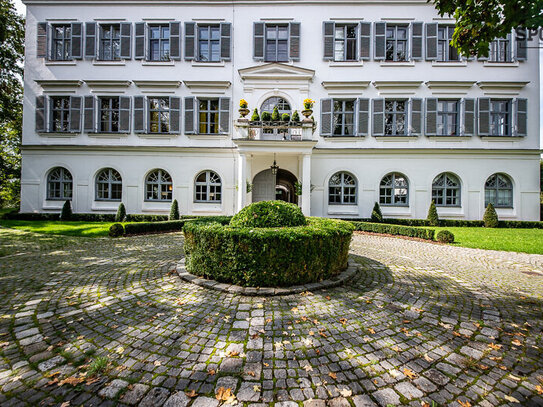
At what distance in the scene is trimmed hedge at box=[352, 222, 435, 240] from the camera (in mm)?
9633

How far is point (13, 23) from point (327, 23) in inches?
982

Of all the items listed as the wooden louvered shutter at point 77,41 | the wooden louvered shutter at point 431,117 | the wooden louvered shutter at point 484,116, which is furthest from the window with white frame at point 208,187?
the wooden louvered shutter at point 484,116

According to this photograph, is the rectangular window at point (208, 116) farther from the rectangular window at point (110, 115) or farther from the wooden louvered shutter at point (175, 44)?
the rectangular window at point (110, 115)

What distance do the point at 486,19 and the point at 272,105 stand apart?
11.7 meters

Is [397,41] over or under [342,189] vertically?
over

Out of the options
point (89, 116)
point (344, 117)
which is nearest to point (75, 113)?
point (89, 116)

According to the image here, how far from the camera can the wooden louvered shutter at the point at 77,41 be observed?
582 inches

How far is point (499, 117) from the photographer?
570 inches

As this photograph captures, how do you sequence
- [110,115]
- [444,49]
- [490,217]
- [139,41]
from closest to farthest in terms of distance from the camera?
[490,217] → [444,49] → [139,41] → [110,115]

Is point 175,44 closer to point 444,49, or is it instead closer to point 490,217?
point 444,49

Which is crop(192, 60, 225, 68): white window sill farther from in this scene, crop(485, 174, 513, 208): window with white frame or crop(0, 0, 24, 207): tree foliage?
crop(485, 174, 513, 208): window with white frame

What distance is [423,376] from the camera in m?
2.19

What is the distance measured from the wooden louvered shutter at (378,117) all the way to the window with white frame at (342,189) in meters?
3.30

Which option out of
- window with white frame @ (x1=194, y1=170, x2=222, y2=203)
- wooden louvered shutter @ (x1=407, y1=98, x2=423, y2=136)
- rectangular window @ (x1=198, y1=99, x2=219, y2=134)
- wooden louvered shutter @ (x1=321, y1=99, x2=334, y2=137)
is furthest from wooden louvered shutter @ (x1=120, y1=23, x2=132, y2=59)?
wooden louvered shutter @ (x1=407, y1=98, x2=423, y2=136)
